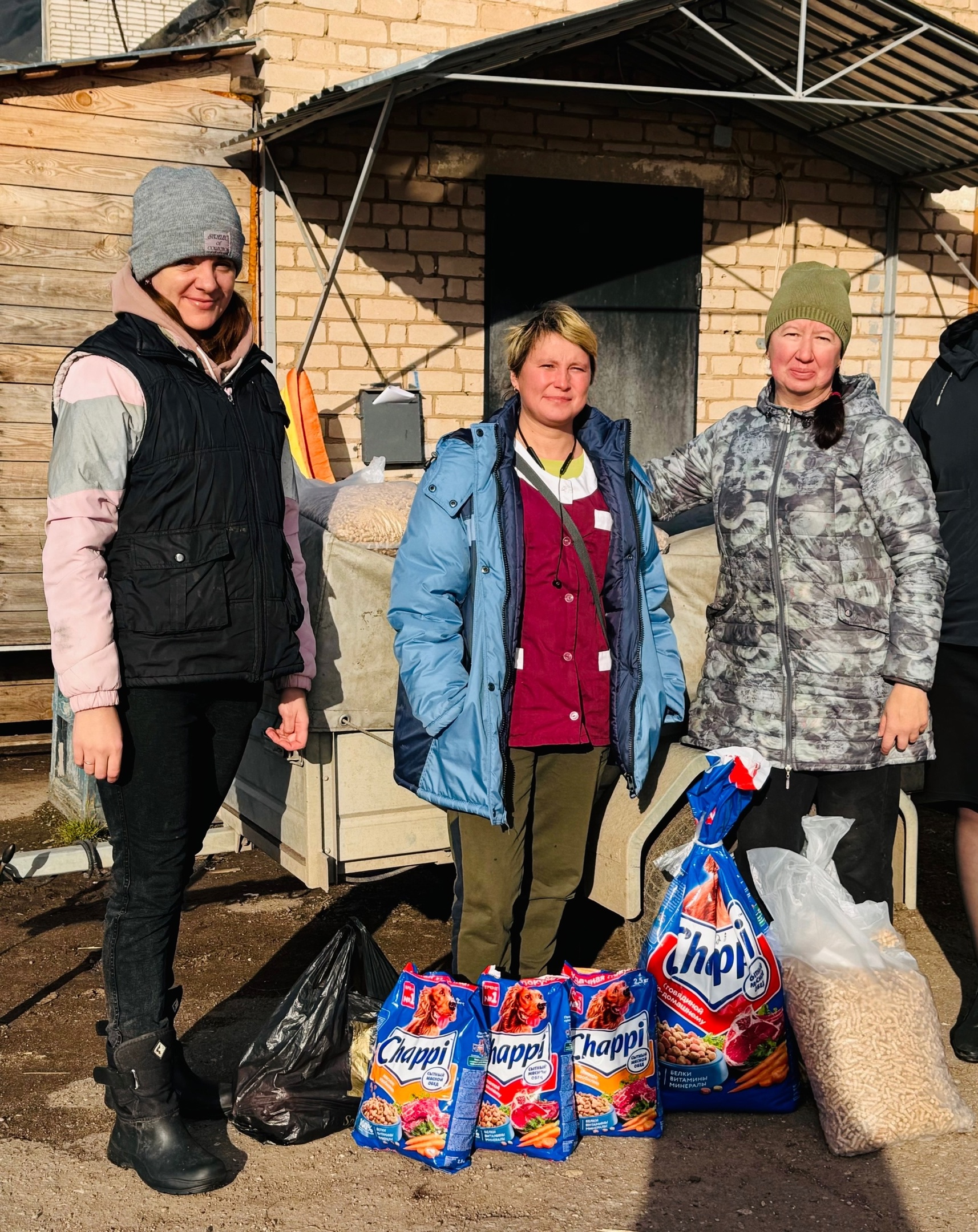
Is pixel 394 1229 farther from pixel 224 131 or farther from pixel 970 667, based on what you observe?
pixel 224 131

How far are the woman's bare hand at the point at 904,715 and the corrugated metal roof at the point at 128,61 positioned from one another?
4.73 m

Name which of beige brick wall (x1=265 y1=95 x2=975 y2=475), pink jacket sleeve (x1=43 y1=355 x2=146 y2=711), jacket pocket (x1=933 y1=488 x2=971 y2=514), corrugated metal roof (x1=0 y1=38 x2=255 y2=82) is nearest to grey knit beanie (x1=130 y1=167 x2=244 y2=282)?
pink jacket sleeve (x1=43 y1=355 x2=146 y2=711)

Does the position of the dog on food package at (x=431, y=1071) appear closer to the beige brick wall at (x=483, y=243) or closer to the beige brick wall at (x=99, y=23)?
the beige brick wall at (x=483, y=243)

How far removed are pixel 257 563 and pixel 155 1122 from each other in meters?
1.21

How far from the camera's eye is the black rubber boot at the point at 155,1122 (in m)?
2.73

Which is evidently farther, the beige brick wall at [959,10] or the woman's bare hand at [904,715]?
the beige brick wall at [959,10]

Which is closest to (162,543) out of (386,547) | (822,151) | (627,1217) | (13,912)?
(386,547)

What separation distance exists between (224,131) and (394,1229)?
5.47 meters

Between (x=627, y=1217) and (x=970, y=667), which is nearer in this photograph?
(x=627, y=1217)

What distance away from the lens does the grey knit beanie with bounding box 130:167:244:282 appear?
8.64ft

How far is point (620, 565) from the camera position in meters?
3.09

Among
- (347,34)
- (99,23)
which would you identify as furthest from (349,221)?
(99,23)

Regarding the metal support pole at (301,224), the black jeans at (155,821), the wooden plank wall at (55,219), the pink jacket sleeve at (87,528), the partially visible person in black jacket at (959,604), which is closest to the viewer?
the pink jacket sleeve at (87,528)

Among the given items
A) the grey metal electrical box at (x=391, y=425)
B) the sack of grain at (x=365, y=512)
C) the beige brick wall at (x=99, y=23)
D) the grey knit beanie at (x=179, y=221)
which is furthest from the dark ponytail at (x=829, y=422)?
the beige brick wall at (x=99, y=23)
